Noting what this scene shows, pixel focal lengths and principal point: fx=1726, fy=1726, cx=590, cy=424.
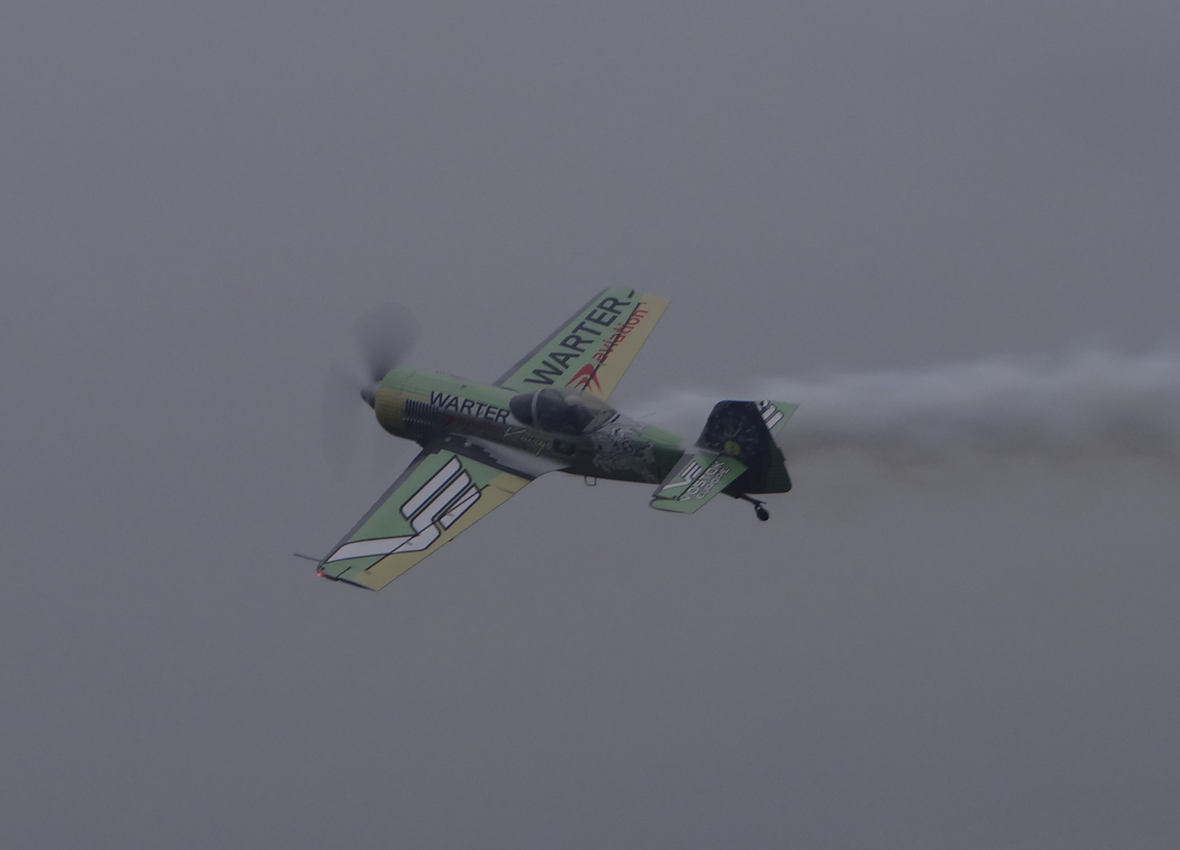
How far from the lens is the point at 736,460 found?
25641 mm

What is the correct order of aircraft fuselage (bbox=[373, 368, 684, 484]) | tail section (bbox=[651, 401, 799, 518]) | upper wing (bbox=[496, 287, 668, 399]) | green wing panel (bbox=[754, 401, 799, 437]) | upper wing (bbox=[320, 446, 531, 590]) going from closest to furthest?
upper wing (bbox=[320, 446, 531, 590]), tail section (bbox=[651, 401, 799, 518]), green wing panel (bbox=[754, 401, 799, 437]), aircraft fuselage (bbox=[373, 368, 684, 484]), upper wing (bbox=[496, 287, 668, 399])

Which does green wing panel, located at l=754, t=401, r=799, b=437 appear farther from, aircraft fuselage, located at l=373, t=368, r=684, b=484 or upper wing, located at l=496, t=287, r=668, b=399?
upper wing, located at l=496, t=287, r=668, b=399

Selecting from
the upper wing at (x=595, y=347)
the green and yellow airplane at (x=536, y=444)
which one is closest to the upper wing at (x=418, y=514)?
the green and yellow airplane at (x=536, y=444)

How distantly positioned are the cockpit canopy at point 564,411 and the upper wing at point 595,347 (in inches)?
69.7

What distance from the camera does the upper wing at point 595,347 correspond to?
29891 mm

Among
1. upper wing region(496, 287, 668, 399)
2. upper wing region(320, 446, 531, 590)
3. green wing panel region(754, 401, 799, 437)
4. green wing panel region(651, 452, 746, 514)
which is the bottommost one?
upper wing region(320, 446, 531, 590)

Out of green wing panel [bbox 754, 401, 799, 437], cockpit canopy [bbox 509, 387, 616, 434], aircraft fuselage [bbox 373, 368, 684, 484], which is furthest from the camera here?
cockpit canopy [bbox 509, 387, 616, 434]

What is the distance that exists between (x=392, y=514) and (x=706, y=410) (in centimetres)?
527

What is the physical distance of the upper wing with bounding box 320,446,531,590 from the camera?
82.4 ft

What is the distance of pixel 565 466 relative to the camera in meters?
27.4

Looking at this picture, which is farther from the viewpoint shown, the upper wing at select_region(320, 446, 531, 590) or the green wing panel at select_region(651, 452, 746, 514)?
the upper wing at select_region(320, 446, 531, 590)

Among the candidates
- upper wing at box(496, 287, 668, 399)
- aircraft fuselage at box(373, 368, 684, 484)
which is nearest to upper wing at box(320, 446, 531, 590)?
aircraft fuselage at box(373, 368, 684, 484)

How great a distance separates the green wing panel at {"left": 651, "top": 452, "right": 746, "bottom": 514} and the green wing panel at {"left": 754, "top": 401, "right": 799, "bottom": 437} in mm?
1189

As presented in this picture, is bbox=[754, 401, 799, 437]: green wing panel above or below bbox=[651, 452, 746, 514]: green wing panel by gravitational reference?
above
